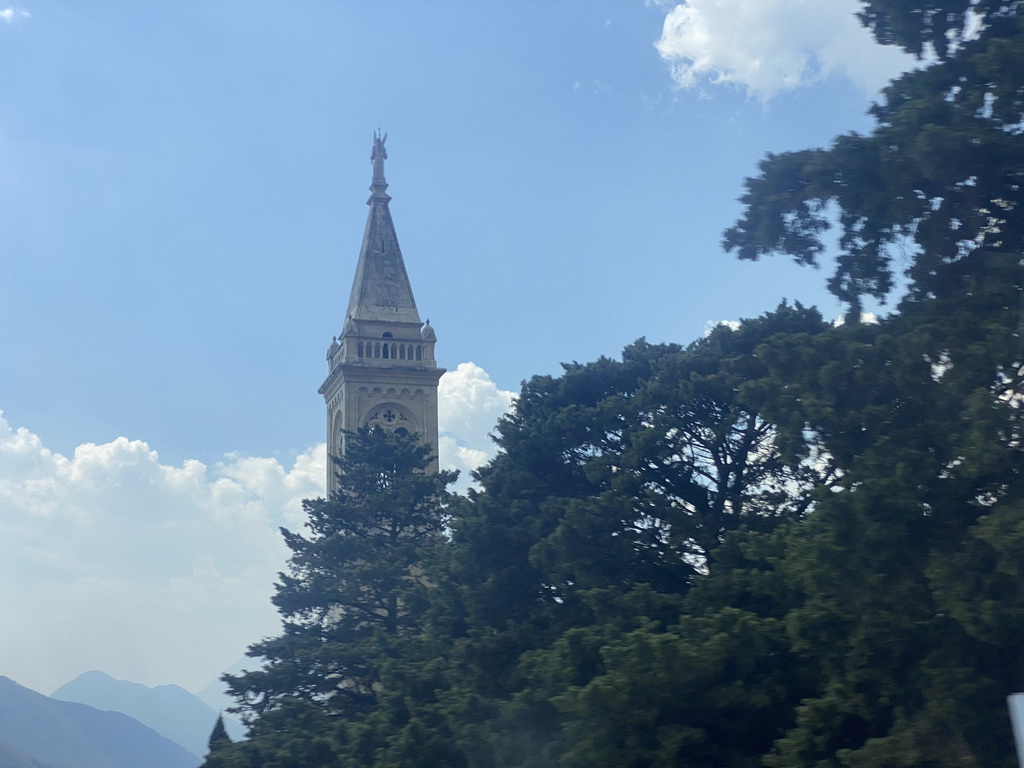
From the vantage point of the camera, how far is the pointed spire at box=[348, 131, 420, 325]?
52.7 metres

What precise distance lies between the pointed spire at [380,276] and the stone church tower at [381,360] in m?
0.05

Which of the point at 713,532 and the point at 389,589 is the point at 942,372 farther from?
the point at 389,589

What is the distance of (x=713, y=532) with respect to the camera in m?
19.7

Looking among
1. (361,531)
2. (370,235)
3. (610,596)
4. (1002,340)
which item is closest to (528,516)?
(610,596)

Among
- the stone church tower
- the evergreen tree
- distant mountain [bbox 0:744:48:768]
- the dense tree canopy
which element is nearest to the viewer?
the dense tree canopy

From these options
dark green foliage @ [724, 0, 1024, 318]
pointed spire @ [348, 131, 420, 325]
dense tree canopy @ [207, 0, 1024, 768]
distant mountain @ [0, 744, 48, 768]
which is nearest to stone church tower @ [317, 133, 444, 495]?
pointed spire @ [348, 131, 420, 325]

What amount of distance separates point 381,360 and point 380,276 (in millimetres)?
5112

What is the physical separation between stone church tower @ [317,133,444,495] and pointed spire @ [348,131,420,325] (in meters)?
0.05

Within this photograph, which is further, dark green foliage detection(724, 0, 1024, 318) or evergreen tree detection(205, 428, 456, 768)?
evergreen tree detection(205, 428, 456, 768)

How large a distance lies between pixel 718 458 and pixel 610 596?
3.82 m

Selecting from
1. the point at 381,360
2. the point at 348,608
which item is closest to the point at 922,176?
the point at 348,608

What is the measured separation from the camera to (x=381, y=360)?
51125 mm

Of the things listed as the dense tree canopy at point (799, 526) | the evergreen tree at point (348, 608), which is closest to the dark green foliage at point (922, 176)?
the dense tree canopy at point (799, 526)

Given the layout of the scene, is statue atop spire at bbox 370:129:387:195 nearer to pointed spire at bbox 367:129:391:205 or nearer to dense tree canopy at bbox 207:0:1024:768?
pointed spire at bbox 367:129:391:205
